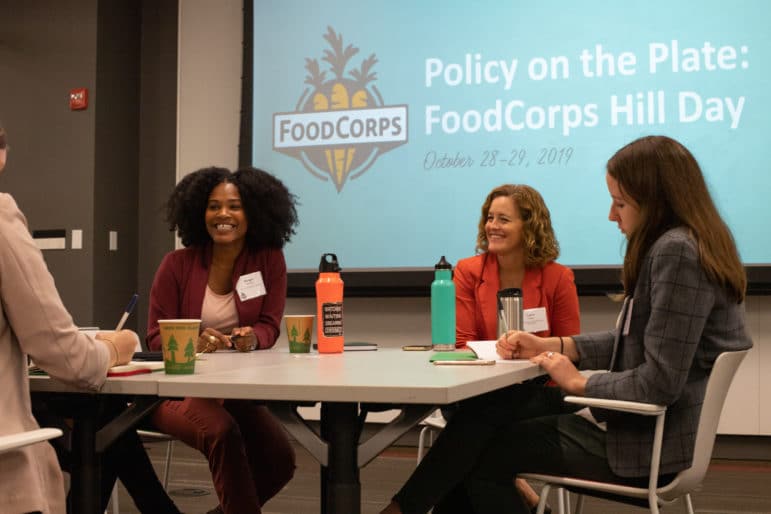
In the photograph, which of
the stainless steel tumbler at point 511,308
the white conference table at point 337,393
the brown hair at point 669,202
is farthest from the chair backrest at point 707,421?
the stainless steel tumbler at point 511,308

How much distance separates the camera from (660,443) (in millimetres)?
1727

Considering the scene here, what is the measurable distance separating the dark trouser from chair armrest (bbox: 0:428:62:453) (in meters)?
0.79

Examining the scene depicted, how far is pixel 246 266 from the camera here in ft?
9.02

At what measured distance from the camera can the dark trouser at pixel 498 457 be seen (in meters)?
1.82

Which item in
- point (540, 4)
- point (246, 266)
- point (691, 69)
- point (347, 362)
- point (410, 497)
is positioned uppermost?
point (540, 4)

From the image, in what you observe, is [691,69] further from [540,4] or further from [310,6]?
[310,6]

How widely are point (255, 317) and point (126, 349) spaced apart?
3.07ft

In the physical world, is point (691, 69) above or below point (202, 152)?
above

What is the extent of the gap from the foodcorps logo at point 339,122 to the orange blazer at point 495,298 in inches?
74.4

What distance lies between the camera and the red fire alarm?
4941mm

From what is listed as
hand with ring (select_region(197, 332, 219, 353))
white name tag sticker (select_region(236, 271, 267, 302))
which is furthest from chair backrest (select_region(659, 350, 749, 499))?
white name tag sticker (select_region(236, 271, 267, 302))

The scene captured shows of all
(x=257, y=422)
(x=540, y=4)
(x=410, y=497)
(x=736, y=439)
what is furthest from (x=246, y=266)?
(x=736, y=439)

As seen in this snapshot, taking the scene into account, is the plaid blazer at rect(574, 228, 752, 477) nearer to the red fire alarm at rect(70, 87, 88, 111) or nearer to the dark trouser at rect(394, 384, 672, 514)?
the dark trouser at rect(394, 384, 672, 514)

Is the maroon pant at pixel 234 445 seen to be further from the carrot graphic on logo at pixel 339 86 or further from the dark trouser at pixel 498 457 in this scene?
the carrot graphic on logo at pixel 339 86
